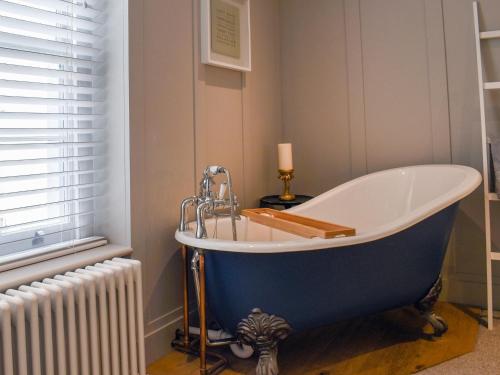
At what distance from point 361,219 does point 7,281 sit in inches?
71.3

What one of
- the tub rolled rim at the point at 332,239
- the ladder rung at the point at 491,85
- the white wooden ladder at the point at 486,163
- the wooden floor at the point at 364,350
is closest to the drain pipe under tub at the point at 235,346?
the wooden floor at the point at 364,350

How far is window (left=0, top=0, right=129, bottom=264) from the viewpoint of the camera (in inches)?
61.9

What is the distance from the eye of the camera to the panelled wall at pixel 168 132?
1.92 metres

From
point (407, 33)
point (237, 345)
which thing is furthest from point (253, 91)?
point (237, 345)

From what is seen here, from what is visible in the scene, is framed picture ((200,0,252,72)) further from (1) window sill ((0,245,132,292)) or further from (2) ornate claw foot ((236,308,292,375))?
(2) ornate claw foot ((236,308,292,375))

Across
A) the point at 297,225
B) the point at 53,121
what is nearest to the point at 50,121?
the point at 53,121

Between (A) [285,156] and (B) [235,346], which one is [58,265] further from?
(A) [285,156]

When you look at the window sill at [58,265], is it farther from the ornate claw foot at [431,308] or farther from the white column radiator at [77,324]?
the ornate claw foot at [431,308]

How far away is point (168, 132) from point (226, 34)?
0.72 meters

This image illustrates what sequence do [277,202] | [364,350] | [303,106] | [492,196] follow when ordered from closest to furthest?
[364,350] < [492,196] < [277,202] < [303,106]

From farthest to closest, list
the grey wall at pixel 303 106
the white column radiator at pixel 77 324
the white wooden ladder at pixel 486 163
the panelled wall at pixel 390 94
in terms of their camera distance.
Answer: the panelled wall at pixel 390 94, the white wooden ladder at pixel 486 163, the grey wall at pixel 303 106, the white column radiator at pixel 77 324

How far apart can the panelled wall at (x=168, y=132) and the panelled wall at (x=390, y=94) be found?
0.60 m

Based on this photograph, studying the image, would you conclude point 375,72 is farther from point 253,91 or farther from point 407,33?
point 253,91

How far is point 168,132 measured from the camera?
6.85 feet
